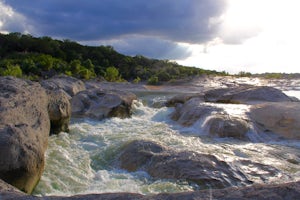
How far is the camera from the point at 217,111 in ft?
41.9

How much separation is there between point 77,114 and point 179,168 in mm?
8360

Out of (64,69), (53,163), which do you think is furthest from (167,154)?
(64,69)

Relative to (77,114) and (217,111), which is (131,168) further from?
(77,114)

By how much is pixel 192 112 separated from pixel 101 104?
3686mm

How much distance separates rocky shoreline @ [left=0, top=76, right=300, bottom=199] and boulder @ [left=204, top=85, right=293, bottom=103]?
0.35 metres

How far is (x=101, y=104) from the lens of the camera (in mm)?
15023

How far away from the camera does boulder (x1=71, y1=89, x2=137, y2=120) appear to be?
14414 millimetres

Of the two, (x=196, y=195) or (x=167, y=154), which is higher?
(x=196, y=195)

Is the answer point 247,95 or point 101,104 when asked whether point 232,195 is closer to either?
point 101,104

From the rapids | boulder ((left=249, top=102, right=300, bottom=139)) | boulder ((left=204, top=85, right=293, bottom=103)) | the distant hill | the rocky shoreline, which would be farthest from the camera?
the distant hill

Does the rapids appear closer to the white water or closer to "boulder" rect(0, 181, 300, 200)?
the white water

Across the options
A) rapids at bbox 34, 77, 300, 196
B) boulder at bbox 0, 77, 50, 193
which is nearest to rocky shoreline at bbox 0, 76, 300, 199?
boulder at bbox 0, 77, 50, 193

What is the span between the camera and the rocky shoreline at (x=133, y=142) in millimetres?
3621

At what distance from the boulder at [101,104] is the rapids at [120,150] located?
592 millimetres
